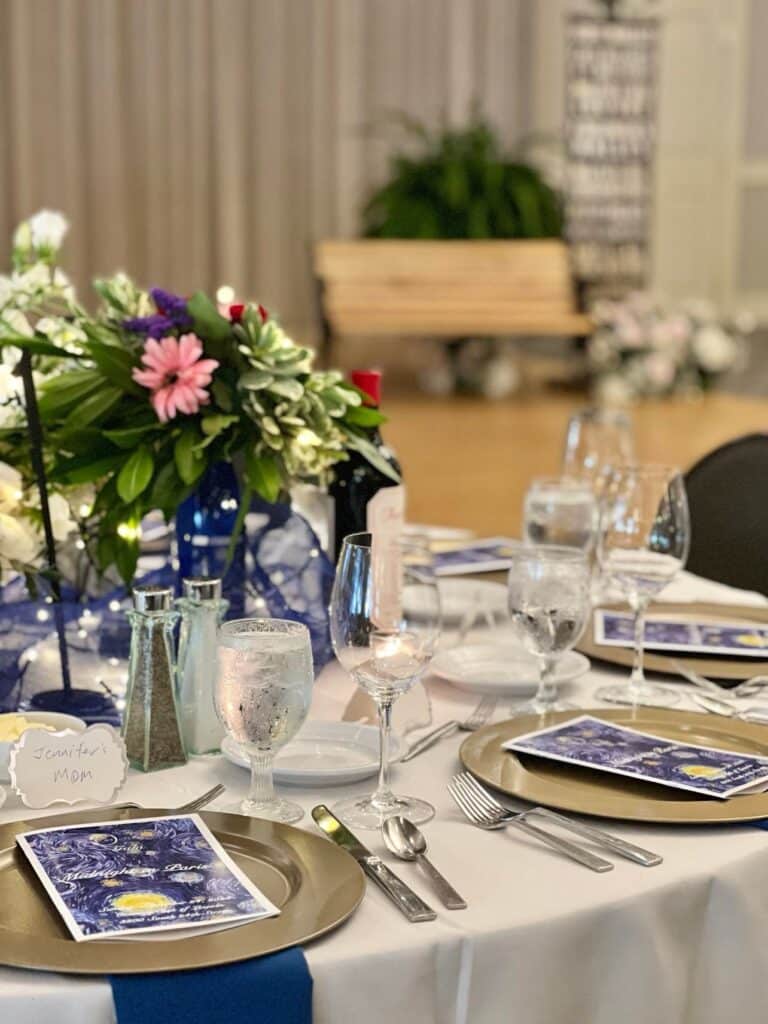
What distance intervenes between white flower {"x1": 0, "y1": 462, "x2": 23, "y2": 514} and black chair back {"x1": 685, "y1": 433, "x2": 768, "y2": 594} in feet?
4.45

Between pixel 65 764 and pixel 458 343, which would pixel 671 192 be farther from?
pixel 65 764

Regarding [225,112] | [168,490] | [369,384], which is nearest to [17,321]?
[168,490]

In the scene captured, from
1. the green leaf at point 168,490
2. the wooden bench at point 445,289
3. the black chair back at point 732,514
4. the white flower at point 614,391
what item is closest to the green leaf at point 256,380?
the green leaf at point 168,490

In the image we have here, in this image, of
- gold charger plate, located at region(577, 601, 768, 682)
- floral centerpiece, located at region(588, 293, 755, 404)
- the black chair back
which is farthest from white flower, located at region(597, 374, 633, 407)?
gold charger plate, located at region(577, 601, 768, 682)

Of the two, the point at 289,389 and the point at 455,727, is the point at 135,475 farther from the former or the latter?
the point at 455,727

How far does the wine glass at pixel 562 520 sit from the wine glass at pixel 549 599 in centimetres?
43

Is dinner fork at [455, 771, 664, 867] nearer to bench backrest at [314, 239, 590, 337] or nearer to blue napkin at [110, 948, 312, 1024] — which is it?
blue napkin at [110, 948, 312, 1024]

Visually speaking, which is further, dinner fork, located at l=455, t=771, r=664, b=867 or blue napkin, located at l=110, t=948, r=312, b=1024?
dinner fork, located at l=455, t=771, r=664, b=867

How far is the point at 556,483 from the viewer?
184 cm

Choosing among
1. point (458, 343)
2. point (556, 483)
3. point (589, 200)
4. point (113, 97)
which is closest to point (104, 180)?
point (113, 97)

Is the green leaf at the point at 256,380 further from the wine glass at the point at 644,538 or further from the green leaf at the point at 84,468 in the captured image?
the wine glass at the point at 644,538

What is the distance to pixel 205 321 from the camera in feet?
4.77

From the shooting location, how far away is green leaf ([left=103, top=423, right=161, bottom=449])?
56.4 inches

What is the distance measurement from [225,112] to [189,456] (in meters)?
7.25
